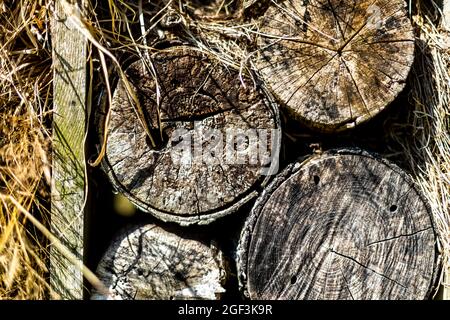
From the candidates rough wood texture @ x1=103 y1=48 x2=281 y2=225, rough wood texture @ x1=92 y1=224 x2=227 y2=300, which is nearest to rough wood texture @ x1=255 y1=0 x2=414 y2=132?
rough wood texture @ x1=103 y1=48 x2=281 y2=225

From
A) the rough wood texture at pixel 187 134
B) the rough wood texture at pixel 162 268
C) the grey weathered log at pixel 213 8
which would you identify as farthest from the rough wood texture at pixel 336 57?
the rough wood texture at pixel 162 268

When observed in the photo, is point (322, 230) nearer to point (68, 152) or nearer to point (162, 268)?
point (162, 268)

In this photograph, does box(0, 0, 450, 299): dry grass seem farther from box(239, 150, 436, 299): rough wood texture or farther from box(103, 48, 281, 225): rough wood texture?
box(239, 150, 436, 299): rough wood texture

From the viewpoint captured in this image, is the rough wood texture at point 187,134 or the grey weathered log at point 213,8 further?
the grey weathered log at point 213,8

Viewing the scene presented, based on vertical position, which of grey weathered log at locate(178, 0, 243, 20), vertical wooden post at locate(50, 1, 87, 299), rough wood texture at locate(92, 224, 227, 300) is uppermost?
grey weathered log at locate(178, 0, 243, 20)

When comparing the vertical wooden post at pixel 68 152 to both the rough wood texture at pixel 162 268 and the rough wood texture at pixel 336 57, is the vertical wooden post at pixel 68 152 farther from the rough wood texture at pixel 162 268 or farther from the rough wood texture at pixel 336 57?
the rough wood texture at pixel 336 57

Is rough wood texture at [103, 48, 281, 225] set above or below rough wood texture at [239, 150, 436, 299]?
above
